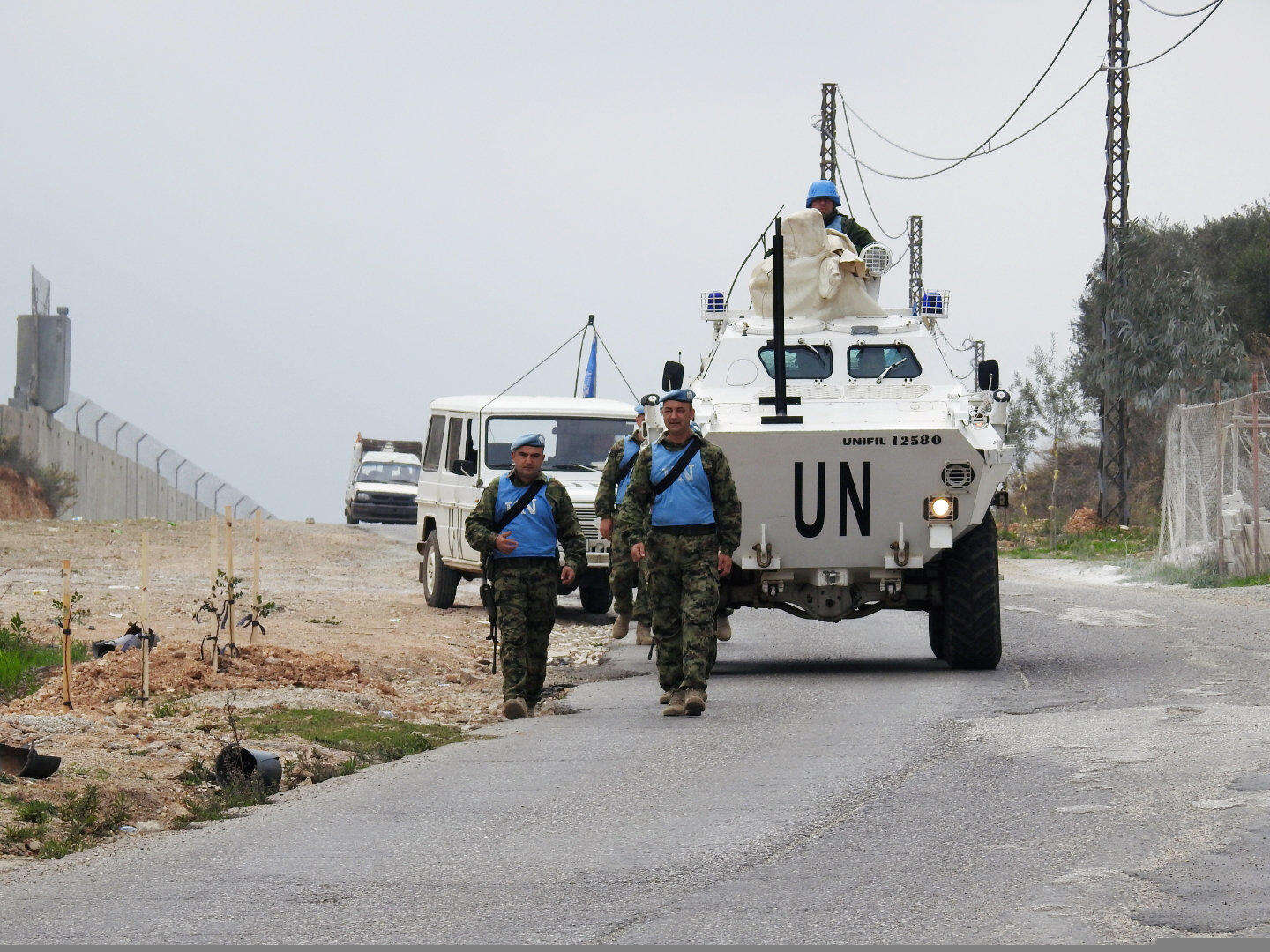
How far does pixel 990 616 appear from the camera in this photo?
13344 mm

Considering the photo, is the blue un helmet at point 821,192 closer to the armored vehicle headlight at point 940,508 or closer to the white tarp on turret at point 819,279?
the white tarp on turret at point 819,279

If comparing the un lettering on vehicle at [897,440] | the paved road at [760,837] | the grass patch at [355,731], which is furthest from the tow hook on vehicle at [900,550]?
the grass patch at [355,731]

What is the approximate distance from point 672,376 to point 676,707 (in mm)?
4388

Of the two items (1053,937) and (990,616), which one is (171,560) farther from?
(1053,937)

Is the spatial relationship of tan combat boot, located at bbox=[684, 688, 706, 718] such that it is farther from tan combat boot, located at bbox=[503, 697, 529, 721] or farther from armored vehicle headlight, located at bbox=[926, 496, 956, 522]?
armored vehicle headlight, located at bbox=[926, 496, 956, 522]

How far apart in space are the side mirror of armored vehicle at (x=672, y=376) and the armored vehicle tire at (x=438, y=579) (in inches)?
245

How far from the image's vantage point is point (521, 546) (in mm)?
11305

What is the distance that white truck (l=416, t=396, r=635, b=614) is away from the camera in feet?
61.9

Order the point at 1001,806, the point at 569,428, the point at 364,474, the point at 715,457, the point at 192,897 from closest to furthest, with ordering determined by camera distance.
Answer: the point at 192,897 → the point at 1001,806 → the point at 715,457 → the point at 569,428 → the point at 364,474

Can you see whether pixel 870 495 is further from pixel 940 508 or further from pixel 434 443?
pixel 434 443

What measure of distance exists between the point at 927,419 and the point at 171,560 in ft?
52.8

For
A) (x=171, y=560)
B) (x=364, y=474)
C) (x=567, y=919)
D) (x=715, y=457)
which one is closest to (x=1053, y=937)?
(x=567, y=919)

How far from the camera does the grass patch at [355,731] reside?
9.94 metres

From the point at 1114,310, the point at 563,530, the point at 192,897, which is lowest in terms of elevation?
the point at 192,897
